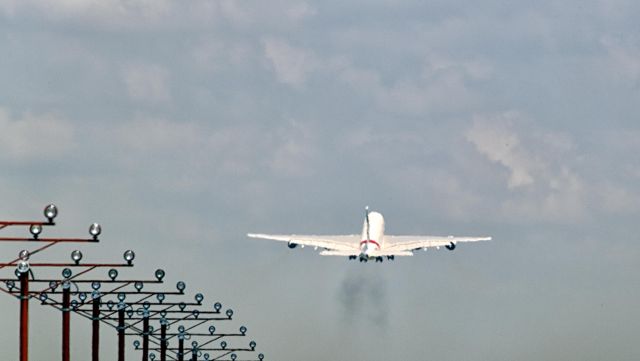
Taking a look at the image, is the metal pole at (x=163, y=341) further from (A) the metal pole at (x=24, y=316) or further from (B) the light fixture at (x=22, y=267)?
(B) the light fixture at (x=22, y=267)

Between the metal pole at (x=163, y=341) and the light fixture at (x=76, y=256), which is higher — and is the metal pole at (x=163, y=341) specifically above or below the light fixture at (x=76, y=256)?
above

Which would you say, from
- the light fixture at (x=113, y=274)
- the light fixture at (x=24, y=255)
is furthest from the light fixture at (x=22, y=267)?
the light fixture at (x=113, y=274)

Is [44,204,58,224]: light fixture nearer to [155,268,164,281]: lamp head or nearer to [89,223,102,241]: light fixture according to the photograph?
[89,223,102,241]: light fixture

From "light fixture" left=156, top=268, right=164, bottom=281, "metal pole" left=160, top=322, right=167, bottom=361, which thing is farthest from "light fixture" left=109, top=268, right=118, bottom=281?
"metal pole" left=160, top=322, right=167, bottom=361

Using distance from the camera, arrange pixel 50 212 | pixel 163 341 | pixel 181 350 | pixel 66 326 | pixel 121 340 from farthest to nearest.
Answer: pixel 181 350 < pixel 163 341 < pixel 121 340 < pixel 66 326 < pixel 50 212

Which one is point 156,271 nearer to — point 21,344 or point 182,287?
point 182,287

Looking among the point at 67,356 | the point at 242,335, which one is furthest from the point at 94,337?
the point at 242,335

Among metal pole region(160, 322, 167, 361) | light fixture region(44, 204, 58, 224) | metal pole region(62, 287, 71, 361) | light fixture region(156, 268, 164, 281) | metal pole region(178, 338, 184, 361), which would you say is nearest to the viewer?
light fixture region(44, 204, 58, 224)

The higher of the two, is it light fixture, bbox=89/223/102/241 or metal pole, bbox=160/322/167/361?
metal pole, bbox=160/322/167/361

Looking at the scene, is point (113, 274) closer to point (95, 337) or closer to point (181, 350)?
point (95, 337)

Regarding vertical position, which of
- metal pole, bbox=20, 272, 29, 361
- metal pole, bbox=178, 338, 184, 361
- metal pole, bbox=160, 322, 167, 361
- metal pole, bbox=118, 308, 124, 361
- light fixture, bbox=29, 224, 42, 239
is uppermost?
metal pole, bbox=178, 338, 184, 361

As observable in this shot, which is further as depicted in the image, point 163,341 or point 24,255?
point 163,341

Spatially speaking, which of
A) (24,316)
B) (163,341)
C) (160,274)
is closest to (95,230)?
(24,316)

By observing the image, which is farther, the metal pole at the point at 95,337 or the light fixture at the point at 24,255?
the metal pole at the point at 95,337
